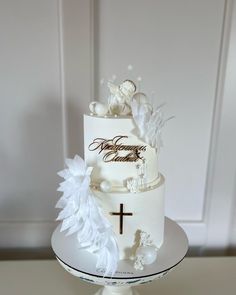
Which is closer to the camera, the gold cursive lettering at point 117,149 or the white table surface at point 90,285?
the gold cursive lettering at point 117,149

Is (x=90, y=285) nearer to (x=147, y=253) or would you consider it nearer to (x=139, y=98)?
(x=147, y=253)

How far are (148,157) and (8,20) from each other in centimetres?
59

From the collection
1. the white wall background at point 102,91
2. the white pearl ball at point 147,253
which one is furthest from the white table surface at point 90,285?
the white pearl ball at point 147,253

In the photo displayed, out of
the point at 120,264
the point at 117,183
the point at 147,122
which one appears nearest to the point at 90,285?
the point at 120,264

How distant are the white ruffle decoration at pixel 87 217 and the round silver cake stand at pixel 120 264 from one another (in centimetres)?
2

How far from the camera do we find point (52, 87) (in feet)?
3.07

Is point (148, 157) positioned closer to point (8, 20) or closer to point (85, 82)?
point (85, 82)

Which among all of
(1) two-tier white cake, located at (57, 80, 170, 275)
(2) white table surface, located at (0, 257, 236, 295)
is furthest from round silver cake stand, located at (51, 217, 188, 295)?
(2) white table surface, located at (0, 257, 236, 295)

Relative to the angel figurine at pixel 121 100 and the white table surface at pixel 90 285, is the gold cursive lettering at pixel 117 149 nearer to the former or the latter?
the angel figurine at pixel 121 100

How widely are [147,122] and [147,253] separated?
28 centimetres

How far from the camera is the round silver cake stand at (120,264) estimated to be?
63cm

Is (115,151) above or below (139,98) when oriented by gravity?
below

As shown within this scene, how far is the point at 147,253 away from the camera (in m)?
0.65

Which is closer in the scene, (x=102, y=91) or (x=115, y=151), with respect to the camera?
(x=115, y=151)
